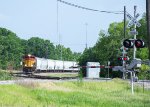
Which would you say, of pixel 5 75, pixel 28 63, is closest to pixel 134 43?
pixel 5 75

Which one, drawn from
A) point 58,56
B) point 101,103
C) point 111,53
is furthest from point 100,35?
point 58,56

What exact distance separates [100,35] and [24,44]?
2922 inches

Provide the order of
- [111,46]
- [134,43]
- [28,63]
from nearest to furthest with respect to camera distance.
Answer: [134,43] < [28,63] < [111,46]

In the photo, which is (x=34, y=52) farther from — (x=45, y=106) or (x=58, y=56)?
(x=45, y=106)

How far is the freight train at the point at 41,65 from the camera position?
2651 inches

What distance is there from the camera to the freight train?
221ft

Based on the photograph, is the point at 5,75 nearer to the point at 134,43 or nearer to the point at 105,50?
the point at 134,43

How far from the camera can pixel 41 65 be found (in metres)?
84.2

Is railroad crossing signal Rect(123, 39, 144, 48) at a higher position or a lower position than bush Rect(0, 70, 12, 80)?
higher

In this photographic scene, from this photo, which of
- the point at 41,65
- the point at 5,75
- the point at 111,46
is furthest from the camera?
the point at 41,65

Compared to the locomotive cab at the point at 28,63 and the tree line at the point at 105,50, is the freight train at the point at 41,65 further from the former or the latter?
the tree line at the point at 105,50

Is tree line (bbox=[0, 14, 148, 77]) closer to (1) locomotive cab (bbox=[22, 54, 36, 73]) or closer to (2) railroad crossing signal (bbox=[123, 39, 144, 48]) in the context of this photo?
(1) locomotive cab (bbox=[22, 54, 36, 73])

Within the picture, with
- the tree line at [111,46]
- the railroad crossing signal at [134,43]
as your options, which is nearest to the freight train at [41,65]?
the tree line at [111,46]

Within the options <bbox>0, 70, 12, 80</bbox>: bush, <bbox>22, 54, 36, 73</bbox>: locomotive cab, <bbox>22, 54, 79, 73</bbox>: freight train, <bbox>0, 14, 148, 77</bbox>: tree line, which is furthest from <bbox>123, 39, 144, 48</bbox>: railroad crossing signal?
<bbox>22, 54, 36, 73</bbox>: locomotive cab
